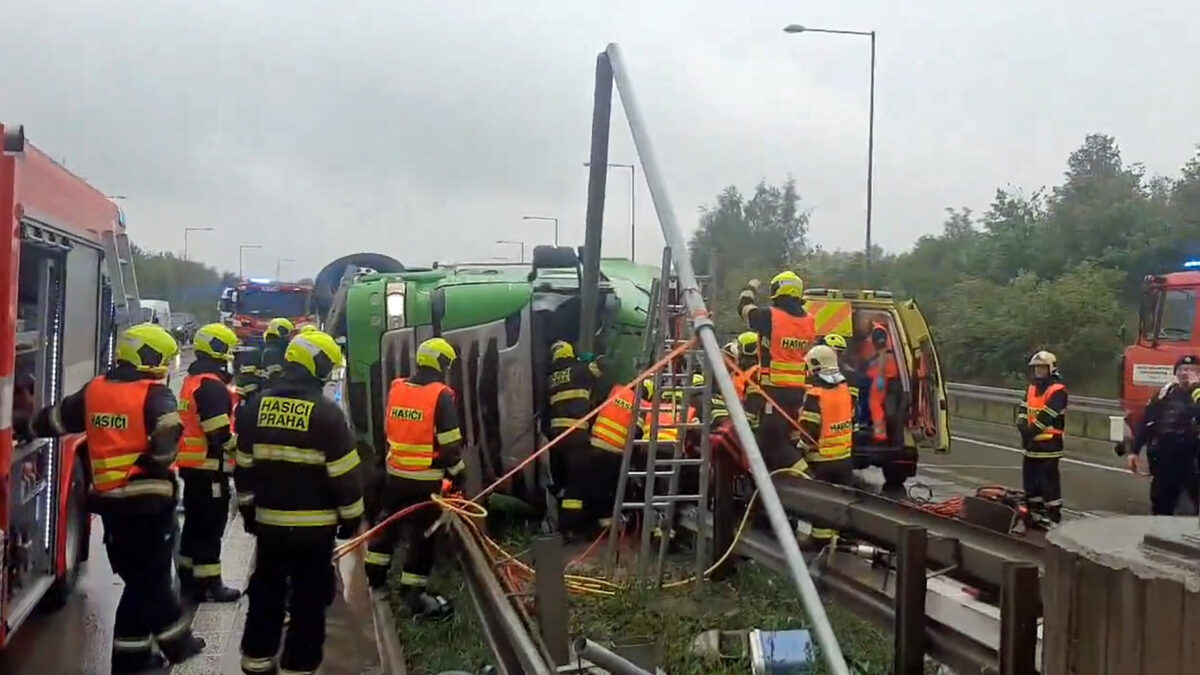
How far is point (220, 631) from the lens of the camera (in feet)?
23.9

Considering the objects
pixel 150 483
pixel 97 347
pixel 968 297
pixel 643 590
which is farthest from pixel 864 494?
pixel 968 297

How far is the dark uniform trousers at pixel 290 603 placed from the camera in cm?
562

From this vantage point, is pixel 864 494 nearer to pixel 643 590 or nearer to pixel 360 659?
pixel 643 590

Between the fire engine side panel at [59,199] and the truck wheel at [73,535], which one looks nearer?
the fire engine side panel at [59,199]

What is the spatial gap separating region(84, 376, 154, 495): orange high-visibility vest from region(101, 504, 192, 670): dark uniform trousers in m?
0.23

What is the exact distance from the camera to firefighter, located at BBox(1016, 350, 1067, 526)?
1020cm

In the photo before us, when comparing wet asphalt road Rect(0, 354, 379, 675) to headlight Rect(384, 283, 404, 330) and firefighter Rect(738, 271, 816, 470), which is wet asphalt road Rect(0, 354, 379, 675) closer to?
headlight Rect(384, 283, 404, 330)

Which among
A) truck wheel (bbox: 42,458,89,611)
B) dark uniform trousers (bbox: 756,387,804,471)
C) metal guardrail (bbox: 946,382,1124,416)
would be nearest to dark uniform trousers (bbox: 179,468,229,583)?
truck wheel (bbox: 42,458,89,611)

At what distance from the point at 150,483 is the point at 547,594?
251 centimetres

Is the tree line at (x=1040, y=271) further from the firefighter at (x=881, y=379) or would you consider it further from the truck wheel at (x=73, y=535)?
the truck wheel at (x=73, y=535)

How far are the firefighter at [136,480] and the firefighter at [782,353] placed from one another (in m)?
4.13

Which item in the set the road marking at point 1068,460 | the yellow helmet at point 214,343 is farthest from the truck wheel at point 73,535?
the road marking at point 1068,460

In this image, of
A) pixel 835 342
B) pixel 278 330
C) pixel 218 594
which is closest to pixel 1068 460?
pixel 835 342

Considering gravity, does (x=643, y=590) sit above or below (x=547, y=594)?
below
